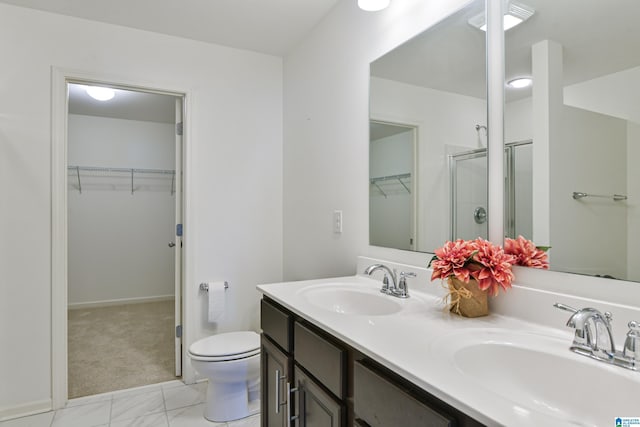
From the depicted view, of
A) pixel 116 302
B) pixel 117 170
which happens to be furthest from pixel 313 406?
pixel 117 170

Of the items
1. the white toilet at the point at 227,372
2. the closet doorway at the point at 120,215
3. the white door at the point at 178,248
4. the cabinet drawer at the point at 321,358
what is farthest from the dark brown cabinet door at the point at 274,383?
the closet doorway at the point at 120,215

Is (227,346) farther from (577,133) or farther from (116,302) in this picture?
(116,302)

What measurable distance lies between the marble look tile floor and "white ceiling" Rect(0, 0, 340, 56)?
238 cm

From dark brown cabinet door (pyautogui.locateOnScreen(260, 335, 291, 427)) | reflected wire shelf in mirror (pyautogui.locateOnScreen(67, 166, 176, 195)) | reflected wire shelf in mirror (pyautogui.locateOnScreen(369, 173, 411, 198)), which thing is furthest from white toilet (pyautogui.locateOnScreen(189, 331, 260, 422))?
reflected wire shelf in mirror (pyautogui.locateOnScreen(67, 166, 176, 195))

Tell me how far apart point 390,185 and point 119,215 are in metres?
3.98

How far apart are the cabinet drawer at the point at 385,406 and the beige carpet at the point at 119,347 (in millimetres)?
2145

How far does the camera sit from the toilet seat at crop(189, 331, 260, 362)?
2.02m

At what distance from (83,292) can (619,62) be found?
515cm

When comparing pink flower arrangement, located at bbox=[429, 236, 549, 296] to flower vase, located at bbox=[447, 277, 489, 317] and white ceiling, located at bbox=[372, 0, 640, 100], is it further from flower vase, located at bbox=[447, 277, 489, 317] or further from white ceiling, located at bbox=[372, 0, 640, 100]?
white ceiling, located at bbox=[372, 0, 640, 100]

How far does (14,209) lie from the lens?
2150 mm

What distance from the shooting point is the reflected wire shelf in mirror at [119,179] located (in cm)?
437

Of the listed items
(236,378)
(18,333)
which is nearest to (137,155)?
(18,333)

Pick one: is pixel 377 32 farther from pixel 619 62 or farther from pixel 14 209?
pixel 14 209

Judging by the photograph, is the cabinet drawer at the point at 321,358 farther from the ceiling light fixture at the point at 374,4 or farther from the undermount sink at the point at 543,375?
the ceiling light fixture at the point at 374,4
